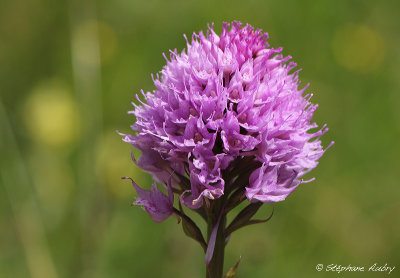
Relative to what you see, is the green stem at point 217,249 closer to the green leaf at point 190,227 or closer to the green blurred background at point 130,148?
the green leaf at point 190,227

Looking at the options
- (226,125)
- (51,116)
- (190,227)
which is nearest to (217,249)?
(190,227)

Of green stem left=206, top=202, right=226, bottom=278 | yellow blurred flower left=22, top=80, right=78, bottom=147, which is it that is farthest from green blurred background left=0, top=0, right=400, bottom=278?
green stem left=206, top=202, right=226, bottom=278

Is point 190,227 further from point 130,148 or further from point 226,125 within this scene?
point 130,148

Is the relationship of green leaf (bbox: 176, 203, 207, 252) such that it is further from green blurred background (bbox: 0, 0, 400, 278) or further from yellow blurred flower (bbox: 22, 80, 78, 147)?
yellow blurred flower (bbox: 22, 80, 78, 147)

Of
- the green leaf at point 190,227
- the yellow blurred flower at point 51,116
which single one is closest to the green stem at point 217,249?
the green leaf at point 190,227

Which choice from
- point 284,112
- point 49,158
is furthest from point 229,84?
point 49,158

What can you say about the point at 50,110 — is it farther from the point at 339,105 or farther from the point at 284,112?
the point at 284,112
